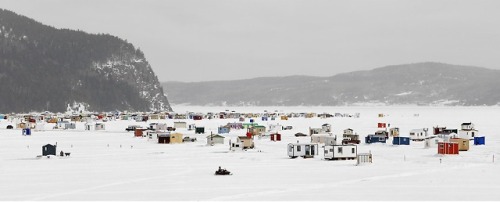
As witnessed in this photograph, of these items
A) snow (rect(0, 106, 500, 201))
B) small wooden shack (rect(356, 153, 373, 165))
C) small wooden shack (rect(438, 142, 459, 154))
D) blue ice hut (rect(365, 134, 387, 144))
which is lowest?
snow (rect(0, 106, 500, 201))

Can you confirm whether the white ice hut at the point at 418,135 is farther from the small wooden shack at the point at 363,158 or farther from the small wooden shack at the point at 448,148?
the small wooden shack at the point at 363,158

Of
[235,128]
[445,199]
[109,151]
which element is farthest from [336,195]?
[235,128]

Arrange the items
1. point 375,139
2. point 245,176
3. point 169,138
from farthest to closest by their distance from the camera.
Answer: point 169,138 < point 375,139 < point 245,176

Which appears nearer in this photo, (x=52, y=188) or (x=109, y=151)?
(x=52, y=188)

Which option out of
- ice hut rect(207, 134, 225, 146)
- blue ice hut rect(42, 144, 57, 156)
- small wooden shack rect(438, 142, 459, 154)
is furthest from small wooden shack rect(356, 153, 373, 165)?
blue ice hut rect(42, 144, 57, 156)

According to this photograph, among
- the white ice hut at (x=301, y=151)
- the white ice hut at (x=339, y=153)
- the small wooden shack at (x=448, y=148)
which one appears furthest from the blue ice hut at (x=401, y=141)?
the white ice hut at (x=339, y=153)

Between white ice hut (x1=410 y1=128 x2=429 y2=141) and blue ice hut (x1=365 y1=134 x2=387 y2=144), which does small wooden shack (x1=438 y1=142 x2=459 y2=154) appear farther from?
white ice hut (x1=410 y1=128 x2=429 y2=141)

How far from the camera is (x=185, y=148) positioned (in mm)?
71125

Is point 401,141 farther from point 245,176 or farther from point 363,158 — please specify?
point 245,176

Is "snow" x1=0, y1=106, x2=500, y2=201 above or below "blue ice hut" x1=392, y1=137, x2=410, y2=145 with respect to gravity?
below

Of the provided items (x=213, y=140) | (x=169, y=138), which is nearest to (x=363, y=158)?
(x=213, y=140)

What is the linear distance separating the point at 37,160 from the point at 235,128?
Result: 68061 mm

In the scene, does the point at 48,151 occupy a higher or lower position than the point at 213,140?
lower

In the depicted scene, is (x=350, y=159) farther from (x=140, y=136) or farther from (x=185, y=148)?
(x=140, y=136)
